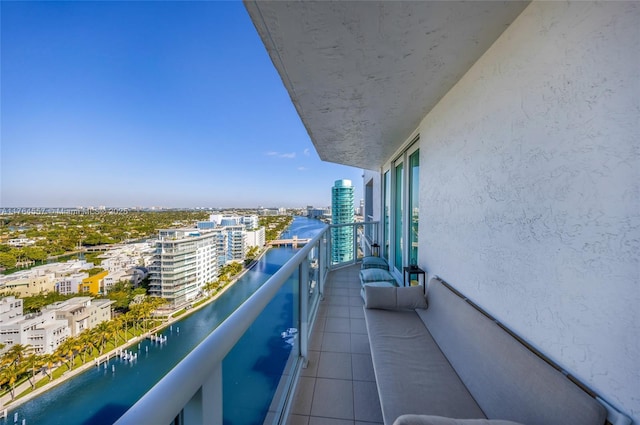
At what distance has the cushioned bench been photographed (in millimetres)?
935

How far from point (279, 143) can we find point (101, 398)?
18.4 meters

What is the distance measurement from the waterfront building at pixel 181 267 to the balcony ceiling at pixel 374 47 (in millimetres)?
3348

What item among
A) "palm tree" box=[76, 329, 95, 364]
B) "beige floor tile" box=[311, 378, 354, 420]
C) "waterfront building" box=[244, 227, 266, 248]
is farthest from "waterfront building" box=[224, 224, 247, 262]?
"beige floor tile" box=[311, 378, 354, 420]

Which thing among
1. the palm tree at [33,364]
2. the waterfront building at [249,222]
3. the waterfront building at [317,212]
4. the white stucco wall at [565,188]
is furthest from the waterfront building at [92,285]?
the waterfront building at [317,212]

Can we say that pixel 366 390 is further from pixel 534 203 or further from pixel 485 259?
pixel 534 203

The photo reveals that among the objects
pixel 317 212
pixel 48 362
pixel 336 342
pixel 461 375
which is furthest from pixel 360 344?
pixel 317 212

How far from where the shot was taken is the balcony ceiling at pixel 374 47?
1341 mm

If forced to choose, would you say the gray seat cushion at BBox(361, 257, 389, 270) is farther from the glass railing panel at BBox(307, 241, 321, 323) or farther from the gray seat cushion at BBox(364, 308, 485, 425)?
the gray seat cushion at BBox(364, 308, 485, 425)

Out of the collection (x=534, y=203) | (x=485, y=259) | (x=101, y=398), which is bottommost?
(x=101, y=398)

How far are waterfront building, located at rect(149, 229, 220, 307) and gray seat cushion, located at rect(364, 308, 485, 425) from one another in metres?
3.15

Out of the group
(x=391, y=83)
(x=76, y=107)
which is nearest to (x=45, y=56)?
(x=76, y=107)

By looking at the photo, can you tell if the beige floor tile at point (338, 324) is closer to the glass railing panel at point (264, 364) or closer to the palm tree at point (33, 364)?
the glass railing panel at point (264, 364)

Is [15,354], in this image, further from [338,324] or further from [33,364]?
[338,324]

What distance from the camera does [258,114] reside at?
14266mm
